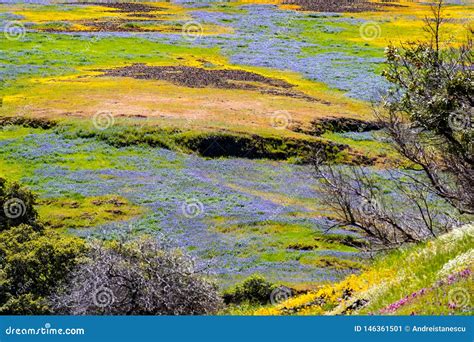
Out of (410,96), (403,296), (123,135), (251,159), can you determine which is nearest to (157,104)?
(123,135)

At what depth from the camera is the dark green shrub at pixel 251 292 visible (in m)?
29.7

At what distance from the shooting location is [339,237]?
127ft

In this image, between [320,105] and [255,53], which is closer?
[320,105]

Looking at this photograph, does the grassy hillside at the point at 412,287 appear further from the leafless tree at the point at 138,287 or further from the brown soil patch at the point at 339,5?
the brown soil patch at the point at 339,5

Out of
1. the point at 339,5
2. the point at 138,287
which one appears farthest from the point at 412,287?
the point at 339,5

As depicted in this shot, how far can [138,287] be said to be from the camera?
23500 millimetres

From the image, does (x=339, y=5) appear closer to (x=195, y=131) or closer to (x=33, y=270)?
(x=195, y=131)

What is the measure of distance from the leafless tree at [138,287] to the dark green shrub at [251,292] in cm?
460

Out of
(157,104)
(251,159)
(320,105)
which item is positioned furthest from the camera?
(320,105)

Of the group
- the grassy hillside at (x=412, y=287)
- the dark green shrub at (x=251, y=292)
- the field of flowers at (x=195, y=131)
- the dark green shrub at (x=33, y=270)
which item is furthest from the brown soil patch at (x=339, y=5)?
the grassy hillside at (x=412, y=287)

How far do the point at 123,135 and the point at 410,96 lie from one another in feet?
129

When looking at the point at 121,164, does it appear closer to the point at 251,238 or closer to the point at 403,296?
the point at 251,238

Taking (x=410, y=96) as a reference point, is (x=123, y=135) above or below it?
below

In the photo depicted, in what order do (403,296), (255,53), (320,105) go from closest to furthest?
(403,296) < (320,105) < (255,53)
